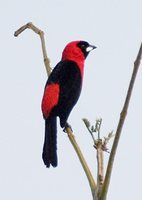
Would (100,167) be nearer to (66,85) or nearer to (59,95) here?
(59,95)

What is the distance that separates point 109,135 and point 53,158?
0.54 m

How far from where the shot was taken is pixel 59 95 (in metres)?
3.98

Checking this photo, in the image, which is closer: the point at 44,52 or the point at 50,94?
the point at 44,52

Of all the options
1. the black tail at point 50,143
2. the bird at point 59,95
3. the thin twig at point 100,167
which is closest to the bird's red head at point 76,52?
the bird at point 59,95

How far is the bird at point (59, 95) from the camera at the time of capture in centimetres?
383

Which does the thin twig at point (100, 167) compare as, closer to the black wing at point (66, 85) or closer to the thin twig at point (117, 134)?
the thin twig at point (117, 134)

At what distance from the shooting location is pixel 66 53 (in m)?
4.92

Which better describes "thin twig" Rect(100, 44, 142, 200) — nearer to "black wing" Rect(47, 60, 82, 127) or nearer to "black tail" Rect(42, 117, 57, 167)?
"black tail" Rect(42, 117, 57, 167)

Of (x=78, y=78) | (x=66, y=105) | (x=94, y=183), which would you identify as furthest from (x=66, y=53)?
(x=94, y=183)

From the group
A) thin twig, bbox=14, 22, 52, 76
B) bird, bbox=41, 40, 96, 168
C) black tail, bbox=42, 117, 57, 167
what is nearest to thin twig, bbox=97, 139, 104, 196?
black tail, bbox=42, 117, 57, 167

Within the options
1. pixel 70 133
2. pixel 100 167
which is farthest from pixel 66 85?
pixel 100 167

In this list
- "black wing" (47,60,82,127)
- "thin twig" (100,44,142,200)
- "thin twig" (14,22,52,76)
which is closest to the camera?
"thin twig" (100,44,142,200)

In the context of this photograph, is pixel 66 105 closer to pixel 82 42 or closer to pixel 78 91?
pixel 78 91

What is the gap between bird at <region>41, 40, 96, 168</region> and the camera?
3.83m
